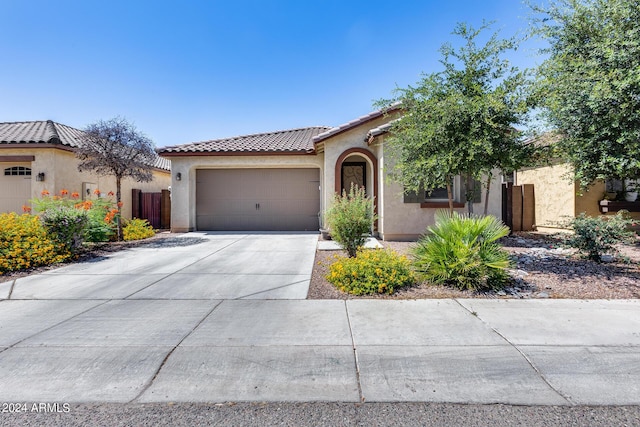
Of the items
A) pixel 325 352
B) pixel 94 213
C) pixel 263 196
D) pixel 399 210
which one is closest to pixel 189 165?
pixel 263 196

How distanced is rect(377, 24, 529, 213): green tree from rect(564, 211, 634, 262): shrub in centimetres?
209

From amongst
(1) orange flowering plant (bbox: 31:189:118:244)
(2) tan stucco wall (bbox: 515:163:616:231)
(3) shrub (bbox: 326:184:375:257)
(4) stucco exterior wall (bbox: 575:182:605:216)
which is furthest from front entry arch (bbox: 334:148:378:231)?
(1) orange flowering plant (bbox: 31:189:118:244)

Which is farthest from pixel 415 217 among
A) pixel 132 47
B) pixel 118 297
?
pixel 132 47

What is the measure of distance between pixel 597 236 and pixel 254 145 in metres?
12.1

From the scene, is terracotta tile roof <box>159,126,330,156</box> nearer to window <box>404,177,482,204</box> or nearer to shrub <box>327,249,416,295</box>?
window <box>404,177,482,204</box>

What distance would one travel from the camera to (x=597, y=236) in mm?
7156

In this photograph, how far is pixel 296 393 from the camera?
2732mm

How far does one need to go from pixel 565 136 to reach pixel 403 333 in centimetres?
690

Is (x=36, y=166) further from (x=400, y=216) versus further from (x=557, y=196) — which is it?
(x=557, y=196)

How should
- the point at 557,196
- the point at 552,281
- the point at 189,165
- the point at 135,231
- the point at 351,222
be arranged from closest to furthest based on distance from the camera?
the point at 552,281
the point at 351,222
the point at 135,231
the point at 557,196
the point at 189,165

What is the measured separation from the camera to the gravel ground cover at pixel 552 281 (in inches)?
209

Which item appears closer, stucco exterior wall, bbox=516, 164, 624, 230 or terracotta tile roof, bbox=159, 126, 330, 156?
stucco exterior wall, bbox=516, 164, 624, 230

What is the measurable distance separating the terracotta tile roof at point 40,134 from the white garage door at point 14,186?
3.75 feet

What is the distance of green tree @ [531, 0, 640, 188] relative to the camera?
5941mm
